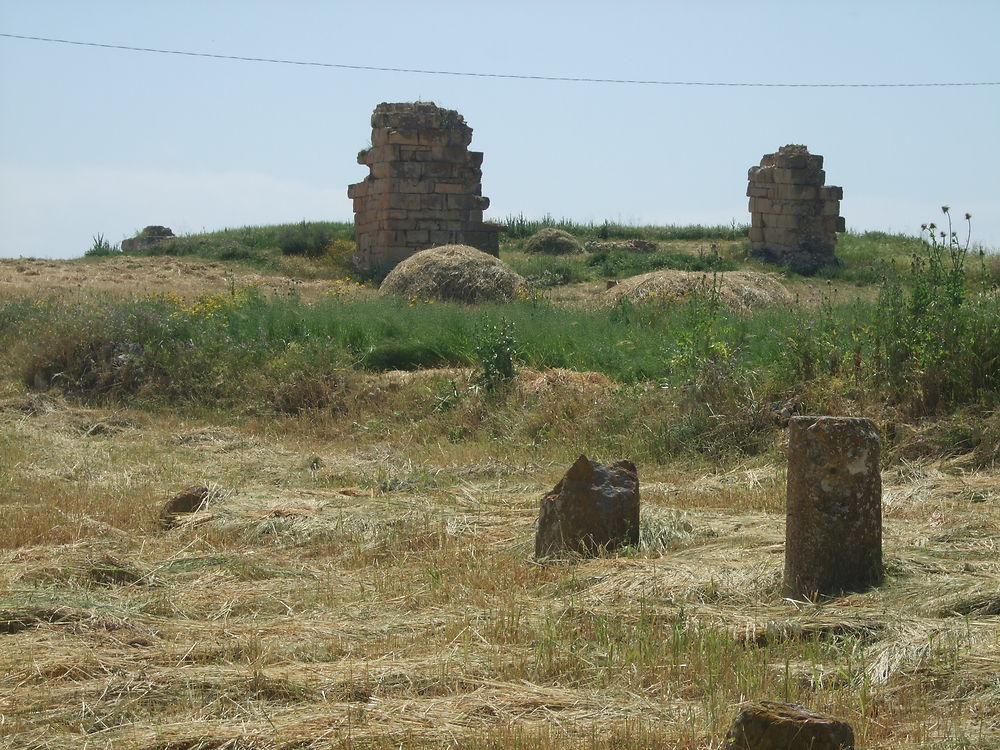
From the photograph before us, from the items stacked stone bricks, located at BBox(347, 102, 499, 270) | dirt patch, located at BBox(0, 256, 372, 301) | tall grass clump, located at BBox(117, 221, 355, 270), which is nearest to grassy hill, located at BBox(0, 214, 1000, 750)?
dirt patch, located at BBox(0, 256, 372, 301)

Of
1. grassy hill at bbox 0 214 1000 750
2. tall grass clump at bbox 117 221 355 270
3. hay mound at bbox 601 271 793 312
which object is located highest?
tall grass clump at bbox 117 221 355 270

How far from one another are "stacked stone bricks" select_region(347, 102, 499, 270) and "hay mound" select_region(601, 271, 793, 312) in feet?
22.9

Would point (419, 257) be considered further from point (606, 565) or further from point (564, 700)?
point (564, 700)

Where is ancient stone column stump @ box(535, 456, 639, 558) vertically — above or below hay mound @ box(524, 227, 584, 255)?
below

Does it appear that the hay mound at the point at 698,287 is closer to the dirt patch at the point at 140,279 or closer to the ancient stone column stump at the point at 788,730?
the dirt patch at the point at 140,279

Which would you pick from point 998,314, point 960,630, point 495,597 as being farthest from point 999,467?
point 495,597

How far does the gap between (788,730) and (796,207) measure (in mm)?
23368

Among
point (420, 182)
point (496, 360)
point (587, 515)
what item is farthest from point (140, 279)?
point (587, 515)

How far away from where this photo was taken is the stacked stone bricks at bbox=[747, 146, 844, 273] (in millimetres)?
25584

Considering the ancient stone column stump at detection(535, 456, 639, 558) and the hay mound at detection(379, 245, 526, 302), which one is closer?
the ancient stone column stump at detection(535, 456, 639, 558)

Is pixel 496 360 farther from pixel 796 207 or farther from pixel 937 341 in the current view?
pixel 796 207

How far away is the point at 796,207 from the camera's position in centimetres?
2564

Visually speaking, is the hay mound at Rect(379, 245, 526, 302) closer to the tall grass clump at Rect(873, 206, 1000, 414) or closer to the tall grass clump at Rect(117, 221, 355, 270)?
the tall grass clump at Rect(117, 221, 355, 270)

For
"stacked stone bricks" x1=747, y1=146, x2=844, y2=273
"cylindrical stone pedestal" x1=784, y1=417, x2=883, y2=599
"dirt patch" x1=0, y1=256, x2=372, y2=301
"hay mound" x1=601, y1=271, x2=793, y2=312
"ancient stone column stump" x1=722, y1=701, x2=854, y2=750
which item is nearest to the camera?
"ancient stone column stump" x1=722, y1=701, x2=854, y2=750
